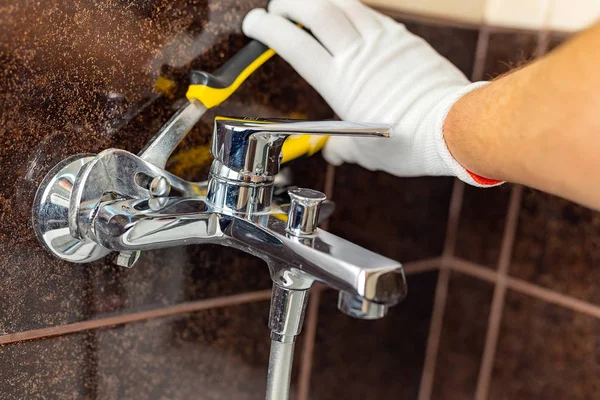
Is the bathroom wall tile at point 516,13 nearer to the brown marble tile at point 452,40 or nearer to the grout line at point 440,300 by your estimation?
the brown marble tile at point 452,40

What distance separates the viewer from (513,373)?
74cm

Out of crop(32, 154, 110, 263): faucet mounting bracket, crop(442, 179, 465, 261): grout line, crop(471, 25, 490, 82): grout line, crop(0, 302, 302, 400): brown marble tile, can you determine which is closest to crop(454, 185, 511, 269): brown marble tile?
crop(442, 179, 465, 261): grout line

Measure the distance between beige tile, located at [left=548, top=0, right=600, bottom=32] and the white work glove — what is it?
21 centimetres

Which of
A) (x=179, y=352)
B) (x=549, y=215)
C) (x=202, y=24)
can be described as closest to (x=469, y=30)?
(x=549, y=215)

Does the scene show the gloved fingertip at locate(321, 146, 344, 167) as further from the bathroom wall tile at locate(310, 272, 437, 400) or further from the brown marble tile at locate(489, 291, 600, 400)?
the brown marble tile at locate(489, 291, 600, 400)

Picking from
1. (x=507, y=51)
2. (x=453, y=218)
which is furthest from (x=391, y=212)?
(x=507, y=51)

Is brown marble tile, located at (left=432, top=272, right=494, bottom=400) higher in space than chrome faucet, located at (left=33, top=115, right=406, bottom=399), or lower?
lower

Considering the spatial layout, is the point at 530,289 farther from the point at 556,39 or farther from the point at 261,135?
the point at 261,135

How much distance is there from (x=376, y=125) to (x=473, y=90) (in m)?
0.07

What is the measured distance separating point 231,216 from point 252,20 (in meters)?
0.17

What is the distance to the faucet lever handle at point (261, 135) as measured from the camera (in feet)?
1.37

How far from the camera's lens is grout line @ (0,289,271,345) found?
475mm

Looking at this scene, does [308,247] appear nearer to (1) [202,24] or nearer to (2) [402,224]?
A: (1) [202,24]

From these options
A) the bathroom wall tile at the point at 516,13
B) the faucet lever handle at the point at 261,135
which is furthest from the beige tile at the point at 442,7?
the faucet lever handle at the point at 261,135
